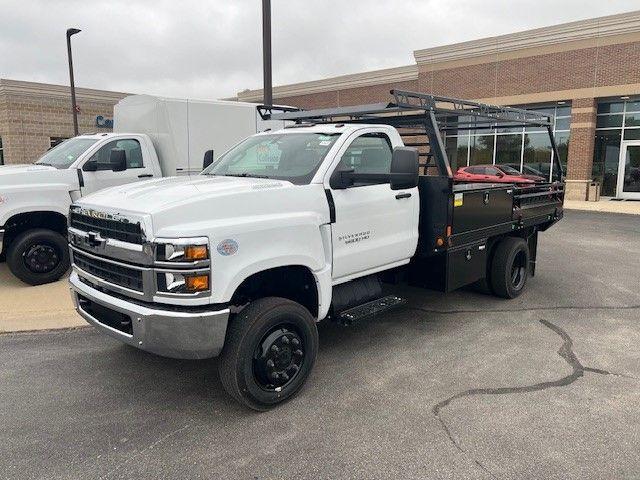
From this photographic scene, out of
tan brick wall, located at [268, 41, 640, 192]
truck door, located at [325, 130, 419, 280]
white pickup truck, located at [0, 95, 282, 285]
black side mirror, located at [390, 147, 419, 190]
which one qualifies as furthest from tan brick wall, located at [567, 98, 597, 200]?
black side mirror, located at [390, 147, 419, 190]

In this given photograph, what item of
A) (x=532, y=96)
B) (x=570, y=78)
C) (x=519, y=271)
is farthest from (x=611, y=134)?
(x=519, y=271)

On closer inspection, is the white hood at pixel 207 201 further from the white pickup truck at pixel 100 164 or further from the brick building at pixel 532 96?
the brick building at pixel 532 96

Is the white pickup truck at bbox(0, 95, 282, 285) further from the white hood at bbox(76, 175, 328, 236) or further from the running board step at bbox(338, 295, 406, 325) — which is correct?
the running board step at bbox(338, 295, 406, 325)

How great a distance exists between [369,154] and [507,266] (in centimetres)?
279

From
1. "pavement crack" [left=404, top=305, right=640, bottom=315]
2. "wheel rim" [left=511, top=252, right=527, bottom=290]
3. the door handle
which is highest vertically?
the door handle

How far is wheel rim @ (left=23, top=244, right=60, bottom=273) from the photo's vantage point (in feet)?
23.9

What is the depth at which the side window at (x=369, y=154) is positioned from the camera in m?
4.71

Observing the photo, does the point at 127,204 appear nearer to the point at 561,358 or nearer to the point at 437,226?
the point at 437,226

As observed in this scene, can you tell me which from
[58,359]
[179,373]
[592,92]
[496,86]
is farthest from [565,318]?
[496,86]

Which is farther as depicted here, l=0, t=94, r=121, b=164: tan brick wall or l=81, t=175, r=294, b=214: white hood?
l=0, t=94, r=121, b=164: tan brick wall

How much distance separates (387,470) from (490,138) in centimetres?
2441

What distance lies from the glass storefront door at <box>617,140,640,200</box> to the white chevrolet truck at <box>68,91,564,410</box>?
19569 millimetres

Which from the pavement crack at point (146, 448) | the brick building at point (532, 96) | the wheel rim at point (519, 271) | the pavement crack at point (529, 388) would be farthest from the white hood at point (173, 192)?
the brick building at point (532, 96)

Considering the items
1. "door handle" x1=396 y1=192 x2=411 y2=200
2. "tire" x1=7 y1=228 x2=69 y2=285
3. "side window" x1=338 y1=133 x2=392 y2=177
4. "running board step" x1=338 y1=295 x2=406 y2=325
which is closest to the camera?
"running board step" x1=338 y1=295 x2=406 y2=325
